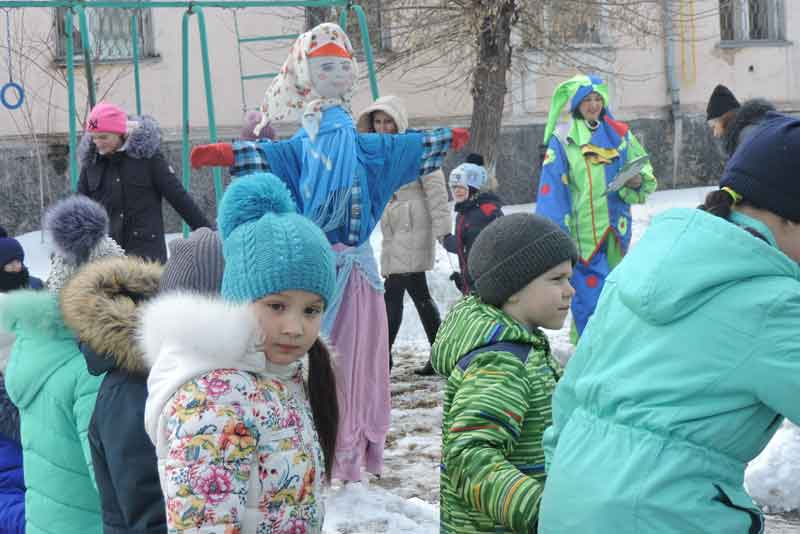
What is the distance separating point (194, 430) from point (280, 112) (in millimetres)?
3524

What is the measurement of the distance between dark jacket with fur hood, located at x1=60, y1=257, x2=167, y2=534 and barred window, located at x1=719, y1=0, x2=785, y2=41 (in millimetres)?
17979

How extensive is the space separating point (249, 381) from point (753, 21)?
755 inches

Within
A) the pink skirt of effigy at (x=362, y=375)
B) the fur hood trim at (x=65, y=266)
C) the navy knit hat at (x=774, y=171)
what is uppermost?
the navy knit hat at (x=774, y=171)

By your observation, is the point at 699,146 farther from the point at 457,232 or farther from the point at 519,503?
the point at 519,503

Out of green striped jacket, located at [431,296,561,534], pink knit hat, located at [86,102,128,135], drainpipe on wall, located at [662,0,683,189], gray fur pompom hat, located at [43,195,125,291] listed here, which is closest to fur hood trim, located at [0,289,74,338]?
gray fur pompom hat, located at [43,195,125,291]

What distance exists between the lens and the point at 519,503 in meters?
2.36

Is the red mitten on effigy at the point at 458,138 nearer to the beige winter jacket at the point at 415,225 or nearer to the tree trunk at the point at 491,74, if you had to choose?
the beige winter jacket at the point at 415,225

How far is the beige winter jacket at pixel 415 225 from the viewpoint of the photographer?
804 centimetres

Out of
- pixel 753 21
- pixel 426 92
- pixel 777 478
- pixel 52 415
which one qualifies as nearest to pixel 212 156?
pixel 52 415

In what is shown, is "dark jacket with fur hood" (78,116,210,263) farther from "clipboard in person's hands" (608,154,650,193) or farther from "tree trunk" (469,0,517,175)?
"tree trunk" (469,0,517,175)

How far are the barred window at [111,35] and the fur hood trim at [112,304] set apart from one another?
42.4ft

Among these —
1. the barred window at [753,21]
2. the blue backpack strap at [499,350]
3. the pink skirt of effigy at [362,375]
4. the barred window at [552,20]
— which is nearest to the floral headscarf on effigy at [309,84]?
the pink skirt of effigy at [362,375]

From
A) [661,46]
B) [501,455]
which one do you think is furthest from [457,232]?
[661,46]

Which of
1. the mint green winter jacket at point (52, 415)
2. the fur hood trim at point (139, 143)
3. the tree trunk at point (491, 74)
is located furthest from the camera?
the tree trunk at point (491, 74)
